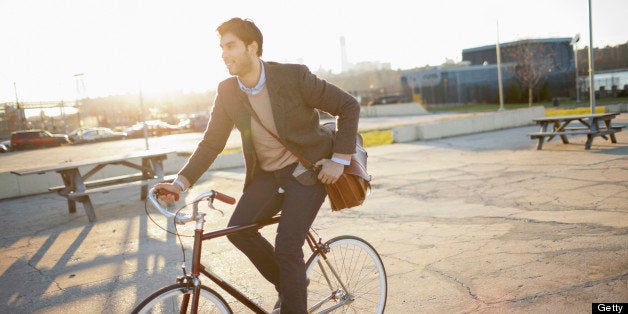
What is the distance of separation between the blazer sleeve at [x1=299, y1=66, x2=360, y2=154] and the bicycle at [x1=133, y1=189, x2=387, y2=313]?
1.91 feet

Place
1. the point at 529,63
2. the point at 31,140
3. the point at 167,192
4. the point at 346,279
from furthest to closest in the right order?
the point at 529,63 → the point at 31,140 → the point at 346,279 → the point at 167,192

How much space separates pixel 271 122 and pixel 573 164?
824 cm

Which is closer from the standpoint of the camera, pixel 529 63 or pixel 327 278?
pixel 327 278

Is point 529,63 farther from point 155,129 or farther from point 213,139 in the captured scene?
point 213,139

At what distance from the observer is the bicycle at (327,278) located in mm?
2467

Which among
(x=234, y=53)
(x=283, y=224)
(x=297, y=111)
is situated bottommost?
(x=283, y=224)

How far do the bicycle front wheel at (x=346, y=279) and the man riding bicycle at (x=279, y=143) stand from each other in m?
0.30

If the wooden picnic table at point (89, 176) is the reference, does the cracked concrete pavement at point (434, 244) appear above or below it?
below

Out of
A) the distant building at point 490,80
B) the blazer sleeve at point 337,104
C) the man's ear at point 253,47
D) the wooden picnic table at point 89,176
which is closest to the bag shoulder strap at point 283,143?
the blazer sleeve at point 337,104

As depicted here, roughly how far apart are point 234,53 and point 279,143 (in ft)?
1.80

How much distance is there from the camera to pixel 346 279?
10.7 feet

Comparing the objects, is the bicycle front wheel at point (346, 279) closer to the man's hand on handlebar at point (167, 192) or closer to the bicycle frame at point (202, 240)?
the bicycle frame at point (202, 240)

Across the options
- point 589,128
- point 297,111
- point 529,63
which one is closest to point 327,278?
point 297,111

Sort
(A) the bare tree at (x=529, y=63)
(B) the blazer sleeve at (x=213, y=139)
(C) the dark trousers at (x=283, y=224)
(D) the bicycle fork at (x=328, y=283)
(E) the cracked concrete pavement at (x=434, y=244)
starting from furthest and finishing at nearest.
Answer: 1. (A) the bare tree at (x=529, y=63)
2. (E) the cracked concrete pavement at (x=434, y=244)
3. (D) the bicycle fork at (x=328, y=283)
4. (B) the blazer sleeve at (x=213, y=139)
5. (C) the dark trousers at (x=283, y=224)
